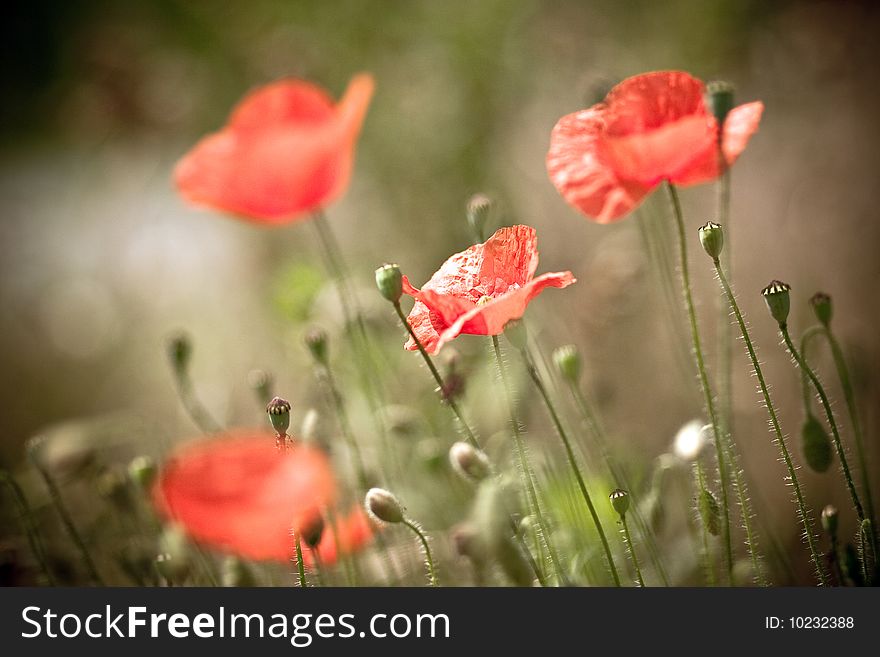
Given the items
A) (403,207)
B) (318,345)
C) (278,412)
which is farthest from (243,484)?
(403,207)

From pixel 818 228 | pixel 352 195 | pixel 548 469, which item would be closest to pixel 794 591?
pixel 548 469

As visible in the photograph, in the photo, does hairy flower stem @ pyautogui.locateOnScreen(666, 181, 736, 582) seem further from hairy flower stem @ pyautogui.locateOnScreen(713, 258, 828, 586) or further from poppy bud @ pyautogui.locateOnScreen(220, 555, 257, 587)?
poppy bud @ pyautogui.locateOnScreen(220, 555, 257, 587)

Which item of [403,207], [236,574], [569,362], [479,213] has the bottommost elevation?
[236,574]

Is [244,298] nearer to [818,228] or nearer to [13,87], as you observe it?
[13,87]

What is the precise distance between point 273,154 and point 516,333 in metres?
0.23

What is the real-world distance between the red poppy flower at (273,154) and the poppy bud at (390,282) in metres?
0.14

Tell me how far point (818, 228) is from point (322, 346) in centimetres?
74

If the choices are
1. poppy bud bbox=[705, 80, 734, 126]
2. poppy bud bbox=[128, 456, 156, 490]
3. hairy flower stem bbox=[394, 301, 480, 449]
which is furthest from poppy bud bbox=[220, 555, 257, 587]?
poppy bud bbox=[705, 80, 734, 126]

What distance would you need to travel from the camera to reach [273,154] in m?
0.58

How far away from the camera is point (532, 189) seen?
1.35 metres

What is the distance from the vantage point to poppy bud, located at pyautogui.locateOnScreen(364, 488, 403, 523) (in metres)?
0.47

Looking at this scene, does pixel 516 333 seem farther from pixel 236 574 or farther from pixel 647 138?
pixel 236 574

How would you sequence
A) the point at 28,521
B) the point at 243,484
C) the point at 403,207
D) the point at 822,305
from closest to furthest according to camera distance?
the point at 243,484 < the point at 822,305 < the point at 28,521 < the point at 403,207

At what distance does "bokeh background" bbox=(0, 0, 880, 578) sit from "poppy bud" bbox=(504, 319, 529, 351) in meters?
0.21
